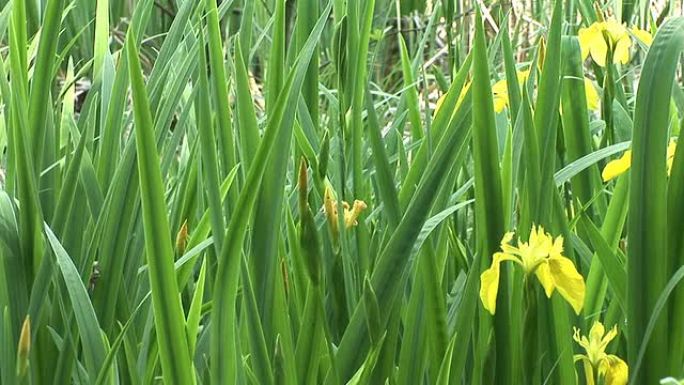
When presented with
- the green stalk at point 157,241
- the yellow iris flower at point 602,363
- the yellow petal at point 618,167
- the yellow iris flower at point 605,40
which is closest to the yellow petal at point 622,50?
the yellow iris flower at point 605,40

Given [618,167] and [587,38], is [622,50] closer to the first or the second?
[587,38]

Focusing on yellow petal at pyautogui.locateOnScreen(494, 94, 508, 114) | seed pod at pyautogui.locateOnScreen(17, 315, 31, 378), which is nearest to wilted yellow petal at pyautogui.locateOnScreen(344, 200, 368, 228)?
seed pod at pyautogui.locateOnScreen(17, 315, 31, 378)

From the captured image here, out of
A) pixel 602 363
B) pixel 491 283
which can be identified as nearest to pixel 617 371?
Result: pixel 602 363

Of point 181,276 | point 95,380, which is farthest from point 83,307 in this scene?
point 181,276

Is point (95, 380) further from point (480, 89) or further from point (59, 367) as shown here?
point (480, 89)

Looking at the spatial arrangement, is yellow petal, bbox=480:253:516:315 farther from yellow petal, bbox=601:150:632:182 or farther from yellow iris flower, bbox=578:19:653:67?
yellow iris flower, bbox=578:19:653:67

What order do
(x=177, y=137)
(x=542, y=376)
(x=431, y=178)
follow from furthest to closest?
1. (x=177, y=137)
2. (x=542, y=376)
3. (x=431, y=178)
